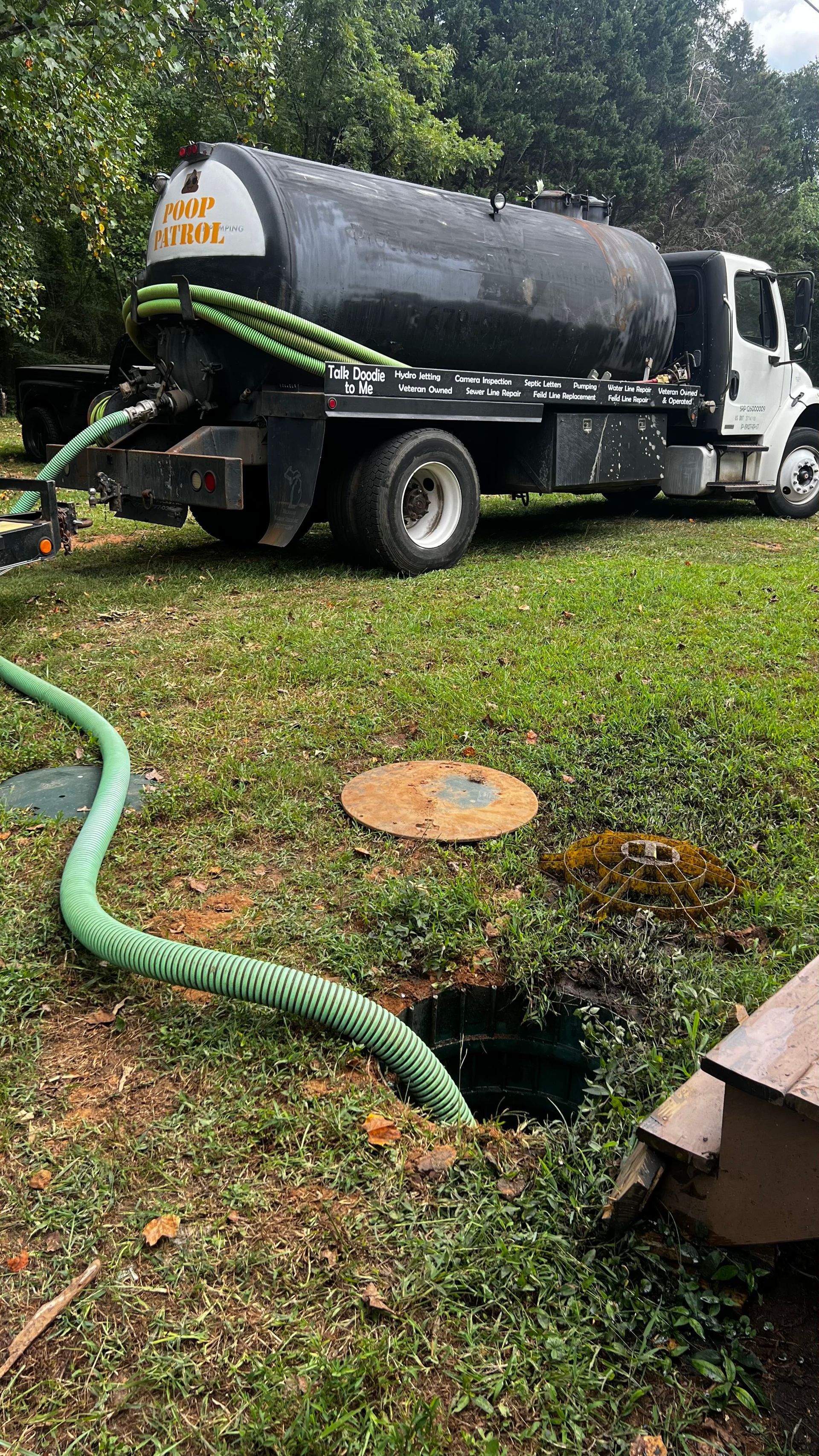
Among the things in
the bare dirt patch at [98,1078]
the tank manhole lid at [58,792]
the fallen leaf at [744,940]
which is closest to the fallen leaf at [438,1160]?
the bare dirt patch at [98,1078]

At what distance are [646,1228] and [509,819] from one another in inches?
70.9

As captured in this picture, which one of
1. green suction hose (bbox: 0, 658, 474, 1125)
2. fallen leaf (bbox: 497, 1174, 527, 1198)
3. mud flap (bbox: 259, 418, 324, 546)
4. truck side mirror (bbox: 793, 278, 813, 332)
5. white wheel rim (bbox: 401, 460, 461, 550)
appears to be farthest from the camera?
truck side mirror (bbox: 793, 278, 813, 332)

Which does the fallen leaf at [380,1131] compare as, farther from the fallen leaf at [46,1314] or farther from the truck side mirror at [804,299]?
the truck side mirror at [804,299]

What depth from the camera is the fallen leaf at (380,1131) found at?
2.27 metres

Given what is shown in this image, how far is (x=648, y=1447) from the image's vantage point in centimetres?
167

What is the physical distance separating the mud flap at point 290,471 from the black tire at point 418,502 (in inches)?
20.6

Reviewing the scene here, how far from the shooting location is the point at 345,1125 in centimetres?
230

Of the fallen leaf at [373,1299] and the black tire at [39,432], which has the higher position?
the black tire at [39,432]

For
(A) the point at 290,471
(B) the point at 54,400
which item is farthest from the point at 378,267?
(B) the point at 54,400

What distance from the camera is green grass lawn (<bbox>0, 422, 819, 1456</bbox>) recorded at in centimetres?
173

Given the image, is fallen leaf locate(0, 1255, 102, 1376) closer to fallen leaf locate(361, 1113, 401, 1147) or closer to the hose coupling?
fallen leaf locate(361, 1113, 401, 1147)

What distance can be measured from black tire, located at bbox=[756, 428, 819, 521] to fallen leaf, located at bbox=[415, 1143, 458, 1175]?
10590 mm

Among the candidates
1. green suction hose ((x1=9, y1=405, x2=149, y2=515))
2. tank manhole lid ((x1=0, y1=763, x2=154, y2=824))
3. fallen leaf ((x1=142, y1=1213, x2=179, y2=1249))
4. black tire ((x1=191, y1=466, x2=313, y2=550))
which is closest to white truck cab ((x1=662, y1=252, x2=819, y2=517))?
black tire ((x1=191, y1=466, x2=313, y2=550))

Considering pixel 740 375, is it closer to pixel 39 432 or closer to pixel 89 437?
pixel 89 437
